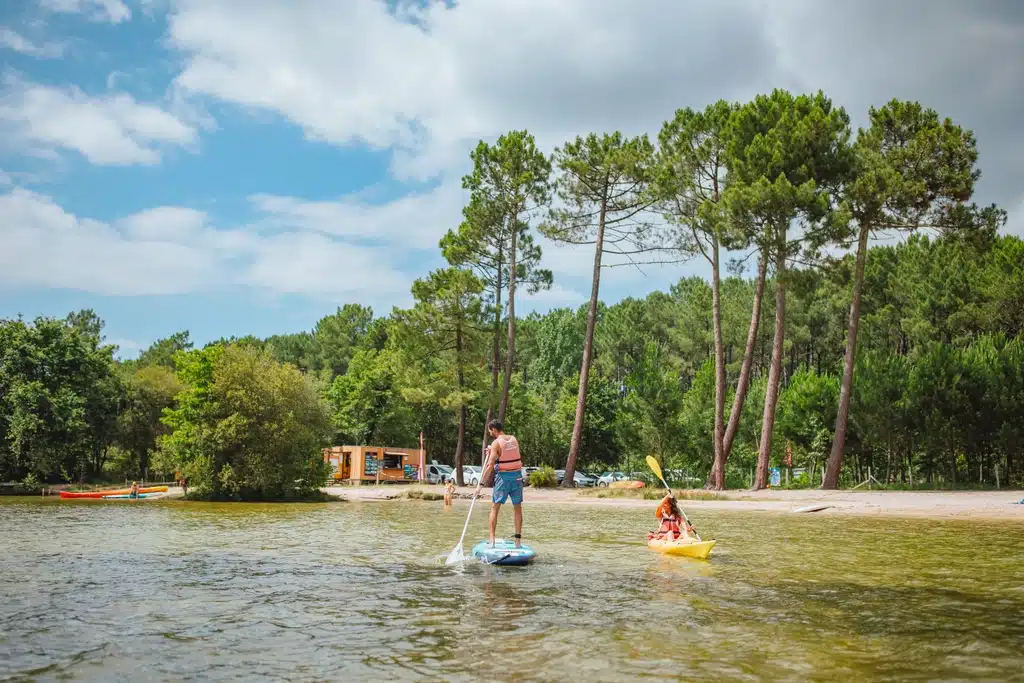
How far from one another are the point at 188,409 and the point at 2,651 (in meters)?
33.8

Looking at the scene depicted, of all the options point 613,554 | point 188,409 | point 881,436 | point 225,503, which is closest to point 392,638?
point 613,554

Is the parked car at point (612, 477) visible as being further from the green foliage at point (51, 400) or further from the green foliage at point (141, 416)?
the green foliage at point (51, 400)

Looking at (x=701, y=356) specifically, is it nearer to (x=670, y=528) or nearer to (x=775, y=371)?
(x=775, y=371)

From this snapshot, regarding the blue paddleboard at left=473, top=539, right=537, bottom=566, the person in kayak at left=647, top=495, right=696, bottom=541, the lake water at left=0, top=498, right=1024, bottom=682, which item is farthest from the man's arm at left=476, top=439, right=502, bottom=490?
the person in kayak at left=647, top=495, right=696, bottom=541

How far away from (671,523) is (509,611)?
23.8 feet

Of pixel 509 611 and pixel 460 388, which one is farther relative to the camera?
pixel 460 388

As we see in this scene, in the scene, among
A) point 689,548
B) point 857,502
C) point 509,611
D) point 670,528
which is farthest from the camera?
point 857,502

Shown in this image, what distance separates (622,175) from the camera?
4588 centimetres

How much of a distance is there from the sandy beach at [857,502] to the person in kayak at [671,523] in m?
12.7

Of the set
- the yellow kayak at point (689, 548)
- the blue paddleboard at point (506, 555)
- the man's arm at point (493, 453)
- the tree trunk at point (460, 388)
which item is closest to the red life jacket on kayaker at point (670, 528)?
the yellow kayak at point (689, 548)

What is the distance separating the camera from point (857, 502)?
30109mm

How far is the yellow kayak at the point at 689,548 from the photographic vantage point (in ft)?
48.3

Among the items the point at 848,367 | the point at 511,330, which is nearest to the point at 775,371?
the point at 848,367

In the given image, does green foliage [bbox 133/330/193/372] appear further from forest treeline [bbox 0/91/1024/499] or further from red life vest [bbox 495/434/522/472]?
red life vest [bbox 495/434/522/472]
